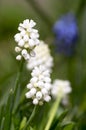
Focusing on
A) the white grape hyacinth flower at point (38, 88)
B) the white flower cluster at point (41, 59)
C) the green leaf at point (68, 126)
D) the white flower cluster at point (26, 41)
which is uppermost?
the white flower cluster at point (41, 59)

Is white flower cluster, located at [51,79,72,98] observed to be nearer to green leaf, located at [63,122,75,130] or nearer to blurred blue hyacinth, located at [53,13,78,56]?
green leaf, located at [63,122,75,130]

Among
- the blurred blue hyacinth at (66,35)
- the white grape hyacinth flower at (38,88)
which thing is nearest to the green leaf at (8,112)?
the white grape hyacinth flower at (38,88)

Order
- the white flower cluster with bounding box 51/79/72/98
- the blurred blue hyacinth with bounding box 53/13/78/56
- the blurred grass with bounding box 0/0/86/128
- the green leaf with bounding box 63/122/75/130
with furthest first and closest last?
the blurred blue hyacinth with bounding box 53/13/78/56 < the blurred grass with bounding box 0/0/86/128 < the white flower cluster with bounding box 51/79/72/98 < the green leaf with bounding box 63/122/75/130

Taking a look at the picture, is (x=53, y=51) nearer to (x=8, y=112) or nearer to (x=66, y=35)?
(x=66, y=35)

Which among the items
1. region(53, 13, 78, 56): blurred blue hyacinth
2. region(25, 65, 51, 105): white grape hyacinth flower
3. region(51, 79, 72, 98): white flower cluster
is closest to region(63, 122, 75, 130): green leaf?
region(25, 65, 51, 105): white grape hyacinth flower

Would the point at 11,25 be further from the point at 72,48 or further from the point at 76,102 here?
the point at 76,102

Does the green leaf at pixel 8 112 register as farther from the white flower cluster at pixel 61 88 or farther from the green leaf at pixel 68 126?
the white flower cluster at pixel 61 88

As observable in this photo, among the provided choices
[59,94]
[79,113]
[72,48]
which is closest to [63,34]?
[72,48]

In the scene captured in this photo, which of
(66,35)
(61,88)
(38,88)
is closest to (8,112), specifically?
(38,88)
